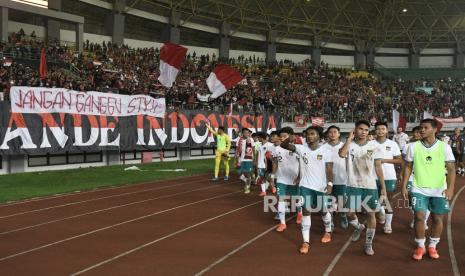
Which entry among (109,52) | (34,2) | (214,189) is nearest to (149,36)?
(109,52)

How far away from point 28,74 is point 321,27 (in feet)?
142

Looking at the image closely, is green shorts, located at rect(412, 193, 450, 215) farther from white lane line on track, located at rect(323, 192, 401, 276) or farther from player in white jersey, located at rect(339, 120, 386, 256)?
white lane line on track, located at rect(323, 192, 401, 276)

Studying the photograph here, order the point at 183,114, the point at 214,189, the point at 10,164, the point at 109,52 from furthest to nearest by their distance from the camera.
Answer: the point at 109,52 < the point at 183,114 < the point at 10,164 < the point at 214,189

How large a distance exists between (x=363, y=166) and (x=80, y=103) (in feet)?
51.9

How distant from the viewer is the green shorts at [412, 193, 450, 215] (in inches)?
291

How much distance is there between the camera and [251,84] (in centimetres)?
4409

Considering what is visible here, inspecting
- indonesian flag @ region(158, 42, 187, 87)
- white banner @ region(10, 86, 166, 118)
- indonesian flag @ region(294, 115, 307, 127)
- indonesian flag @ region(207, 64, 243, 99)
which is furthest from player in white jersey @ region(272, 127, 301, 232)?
indonesian flag @ region(294, 115, 307, 127)

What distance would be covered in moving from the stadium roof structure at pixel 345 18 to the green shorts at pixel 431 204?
43.0 m

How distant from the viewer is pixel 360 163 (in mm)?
8156

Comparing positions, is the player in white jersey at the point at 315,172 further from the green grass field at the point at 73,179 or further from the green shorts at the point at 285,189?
the green grass field at the point at 73,179

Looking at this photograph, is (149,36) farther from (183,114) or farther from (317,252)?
(317,252)

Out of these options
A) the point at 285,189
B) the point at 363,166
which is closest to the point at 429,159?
the point at 363,166

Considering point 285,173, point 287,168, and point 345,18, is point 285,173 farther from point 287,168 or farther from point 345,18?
point 345,18

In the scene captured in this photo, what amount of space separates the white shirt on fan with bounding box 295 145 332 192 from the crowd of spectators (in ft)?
49.2
